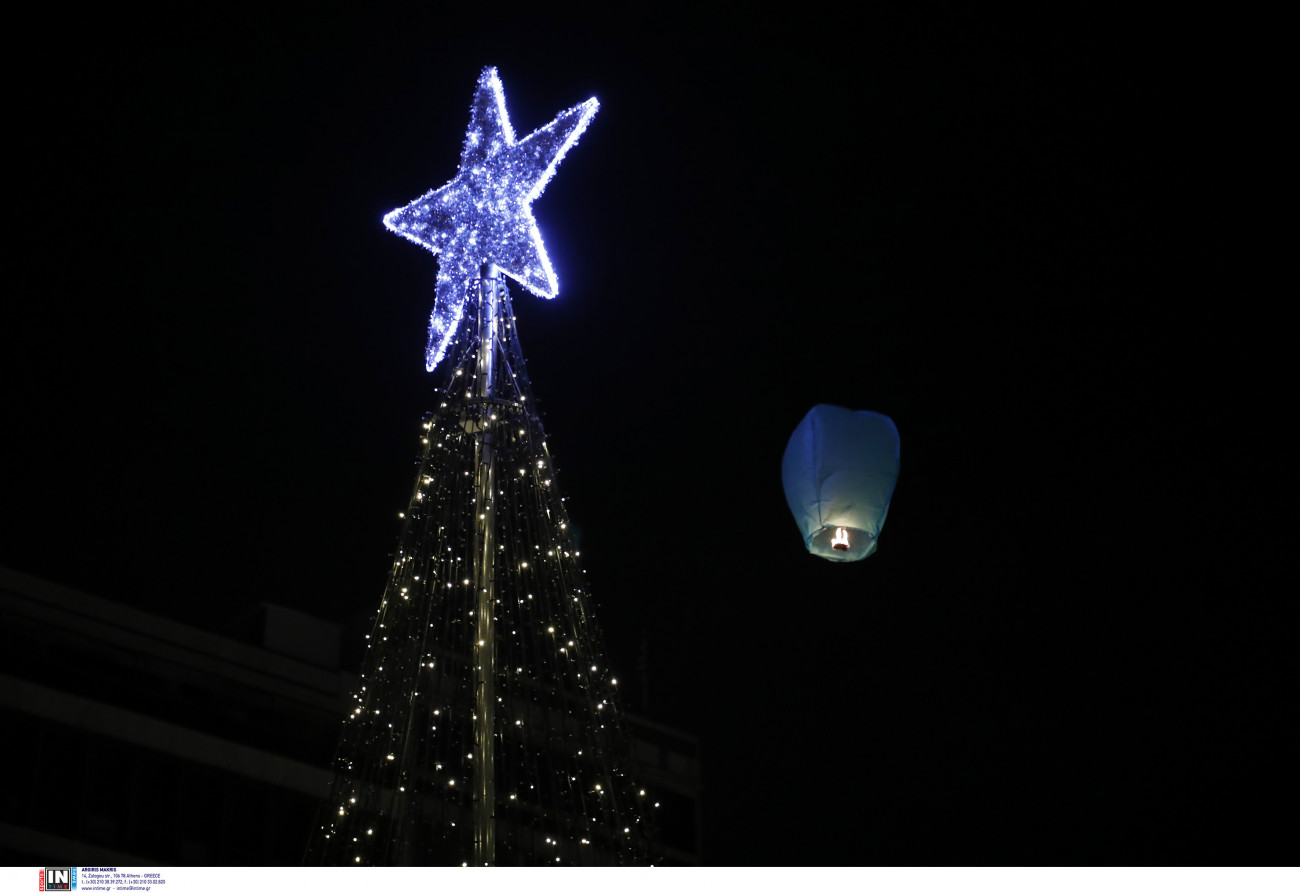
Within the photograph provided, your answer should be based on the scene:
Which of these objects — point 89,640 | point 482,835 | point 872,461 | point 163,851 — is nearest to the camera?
point 482,835

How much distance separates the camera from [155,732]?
24078mm

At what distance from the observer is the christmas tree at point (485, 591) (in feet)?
42.0

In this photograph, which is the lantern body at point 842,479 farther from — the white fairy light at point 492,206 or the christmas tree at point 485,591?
the white fairy light at point 492,206

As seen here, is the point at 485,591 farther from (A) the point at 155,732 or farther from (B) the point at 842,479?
(A) the point at 155,732

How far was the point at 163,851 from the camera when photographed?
23.3 m

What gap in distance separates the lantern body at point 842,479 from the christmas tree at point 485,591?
2377 mm

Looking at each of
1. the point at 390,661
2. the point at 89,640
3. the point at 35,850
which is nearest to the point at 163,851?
the point at 35,850

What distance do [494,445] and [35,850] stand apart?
12.9 meters

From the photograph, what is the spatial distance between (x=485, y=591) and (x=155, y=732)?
13.7 metres

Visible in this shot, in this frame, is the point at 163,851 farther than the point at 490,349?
Yes

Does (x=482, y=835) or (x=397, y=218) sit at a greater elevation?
(x=397, y=218)

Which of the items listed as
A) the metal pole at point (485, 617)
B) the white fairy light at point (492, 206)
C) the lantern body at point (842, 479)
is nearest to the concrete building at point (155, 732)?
the lantern body at point (842, 479)

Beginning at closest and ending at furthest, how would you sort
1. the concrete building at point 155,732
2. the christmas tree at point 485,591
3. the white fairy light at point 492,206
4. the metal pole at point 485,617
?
1. the metal pole at point 485,617
2. the christmas tree at point 485,591
3. the white fairy light at point 492,206
4. the concrete building at point 155,732
